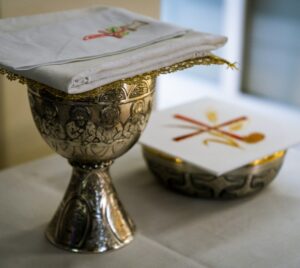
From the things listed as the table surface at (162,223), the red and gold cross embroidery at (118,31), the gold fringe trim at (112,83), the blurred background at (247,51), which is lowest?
the blurred background at (247,51)

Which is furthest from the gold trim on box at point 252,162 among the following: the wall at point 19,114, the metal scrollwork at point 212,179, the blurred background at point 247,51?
the blurred background at point 247,51

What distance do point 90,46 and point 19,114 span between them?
Answer: 0.34 meters

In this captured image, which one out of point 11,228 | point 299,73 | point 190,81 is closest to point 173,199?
point 11,228

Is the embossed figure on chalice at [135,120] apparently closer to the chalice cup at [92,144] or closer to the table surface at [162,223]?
the chalice cup at [92,144]

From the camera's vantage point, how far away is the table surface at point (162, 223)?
74 centimetres

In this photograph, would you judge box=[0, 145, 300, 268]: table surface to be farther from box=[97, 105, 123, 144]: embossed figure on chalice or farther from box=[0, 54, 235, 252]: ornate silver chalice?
box=[97, 105, 123, 144]: embossed figure on chalice

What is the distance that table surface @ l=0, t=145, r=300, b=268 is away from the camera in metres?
0.74

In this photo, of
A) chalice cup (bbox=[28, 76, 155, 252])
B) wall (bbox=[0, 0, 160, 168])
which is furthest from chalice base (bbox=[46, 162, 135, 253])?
wall (bbox=[0, 0, 160, 168])

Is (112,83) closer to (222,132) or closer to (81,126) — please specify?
(81,126)

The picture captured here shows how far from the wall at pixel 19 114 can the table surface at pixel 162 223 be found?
0.22ft

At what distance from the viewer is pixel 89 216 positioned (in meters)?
0.75

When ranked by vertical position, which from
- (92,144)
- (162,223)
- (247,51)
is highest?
(92,144)

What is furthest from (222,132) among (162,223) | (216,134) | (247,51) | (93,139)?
(247,51)

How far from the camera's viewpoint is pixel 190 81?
2324mm
